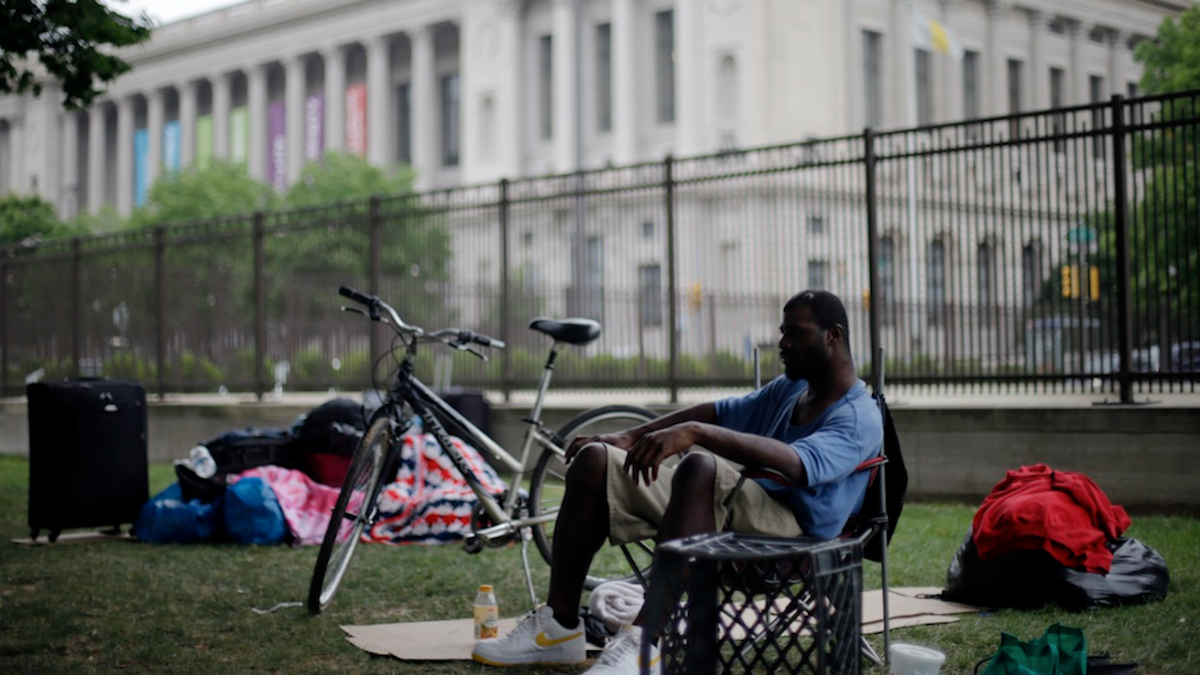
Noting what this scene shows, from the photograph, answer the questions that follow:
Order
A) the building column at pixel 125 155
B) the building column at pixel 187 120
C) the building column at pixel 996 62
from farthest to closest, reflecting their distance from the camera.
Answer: the building column at pixel 125 155 < the building column at pixel 187 120 < the building column at pixel 996 62

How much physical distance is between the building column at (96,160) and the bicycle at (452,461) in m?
90.3


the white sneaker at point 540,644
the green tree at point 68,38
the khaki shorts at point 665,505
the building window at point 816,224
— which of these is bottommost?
the white sneaker at point 540,644

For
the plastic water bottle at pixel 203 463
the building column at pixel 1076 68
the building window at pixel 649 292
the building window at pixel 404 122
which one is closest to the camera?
the plastic water bottle at pixel 203 463

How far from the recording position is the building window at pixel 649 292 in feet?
43.1

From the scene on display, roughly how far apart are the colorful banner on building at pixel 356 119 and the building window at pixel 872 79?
98.9 feet

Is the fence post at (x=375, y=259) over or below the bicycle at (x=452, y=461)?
over

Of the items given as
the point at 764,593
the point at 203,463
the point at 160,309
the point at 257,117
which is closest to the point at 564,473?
the point at 764,593

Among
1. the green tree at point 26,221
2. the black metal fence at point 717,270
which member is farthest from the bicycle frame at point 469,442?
the green tree at point 26,221

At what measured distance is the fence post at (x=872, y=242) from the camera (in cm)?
1048

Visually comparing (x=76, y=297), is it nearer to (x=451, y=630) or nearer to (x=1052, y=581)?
(x=451, y=630)

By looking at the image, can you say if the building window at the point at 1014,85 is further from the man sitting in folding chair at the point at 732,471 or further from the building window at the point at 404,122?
the man sitting in folding chair at the point at 732,471

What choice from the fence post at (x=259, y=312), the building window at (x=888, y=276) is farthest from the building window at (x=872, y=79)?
the building window at (x=888, y=276)

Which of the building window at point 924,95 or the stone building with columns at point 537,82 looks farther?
the stone building with columns at point 537,82

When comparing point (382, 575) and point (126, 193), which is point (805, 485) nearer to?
point (382, 575)
